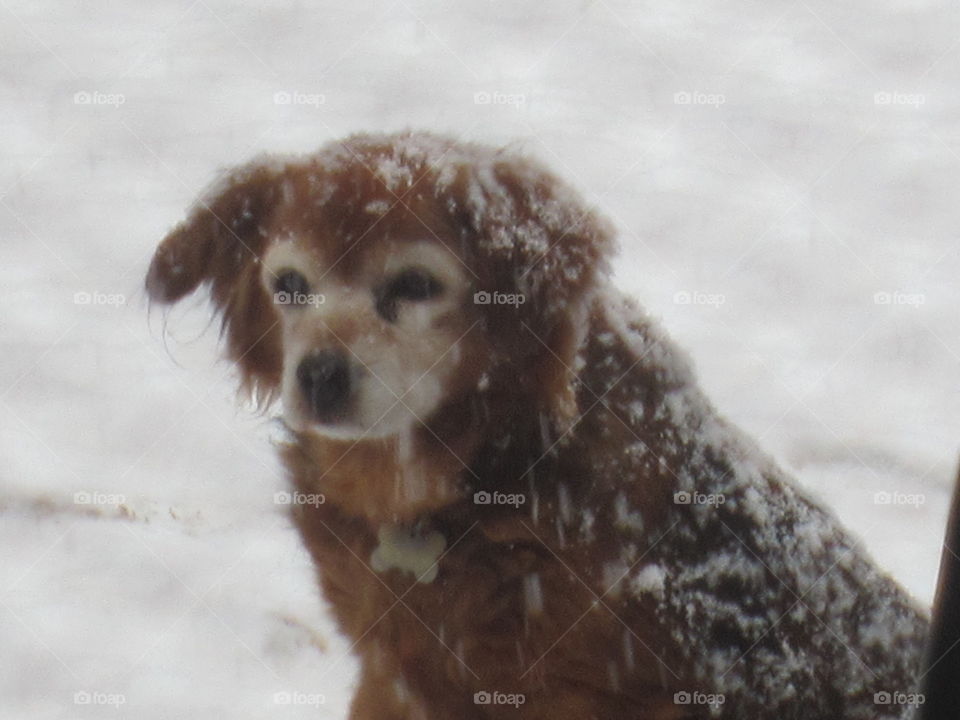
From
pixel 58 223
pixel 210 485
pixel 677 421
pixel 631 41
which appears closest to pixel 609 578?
pixel 677 421

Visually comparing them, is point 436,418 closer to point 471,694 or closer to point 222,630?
point 471,694

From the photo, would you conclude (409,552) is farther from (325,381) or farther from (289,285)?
(289,285)

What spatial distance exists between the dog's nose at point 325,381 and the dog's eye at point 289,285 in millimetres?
123

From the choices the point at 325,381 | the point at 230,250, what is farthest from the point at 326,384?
the point at 230,250

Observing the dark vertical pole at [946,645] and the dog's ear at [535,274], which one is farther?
the dog's ear at [535,274]

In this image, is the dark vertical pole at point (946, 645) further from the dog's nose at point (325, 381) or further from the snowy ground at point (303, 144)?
the dog's nose at point (325, 381)

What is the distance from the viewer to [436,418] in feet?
4.78

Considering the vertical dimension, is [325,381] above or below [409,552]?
above

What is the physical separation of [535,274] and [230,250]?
18.8 inches

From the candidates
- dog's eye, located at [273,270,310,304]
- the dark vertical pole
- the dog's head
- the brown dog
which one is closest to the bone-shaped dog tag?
the brown dog

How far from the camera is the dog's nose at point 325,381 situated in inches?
53.9

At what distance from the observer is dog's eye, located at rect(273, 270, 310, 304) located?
1455mm

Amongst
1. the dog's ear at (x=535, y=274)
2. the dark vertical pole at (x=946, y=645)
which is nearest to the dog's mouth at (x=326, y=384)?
the dog's ear at (x=535, y=274)

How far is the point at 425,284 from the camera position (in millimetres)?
1417
